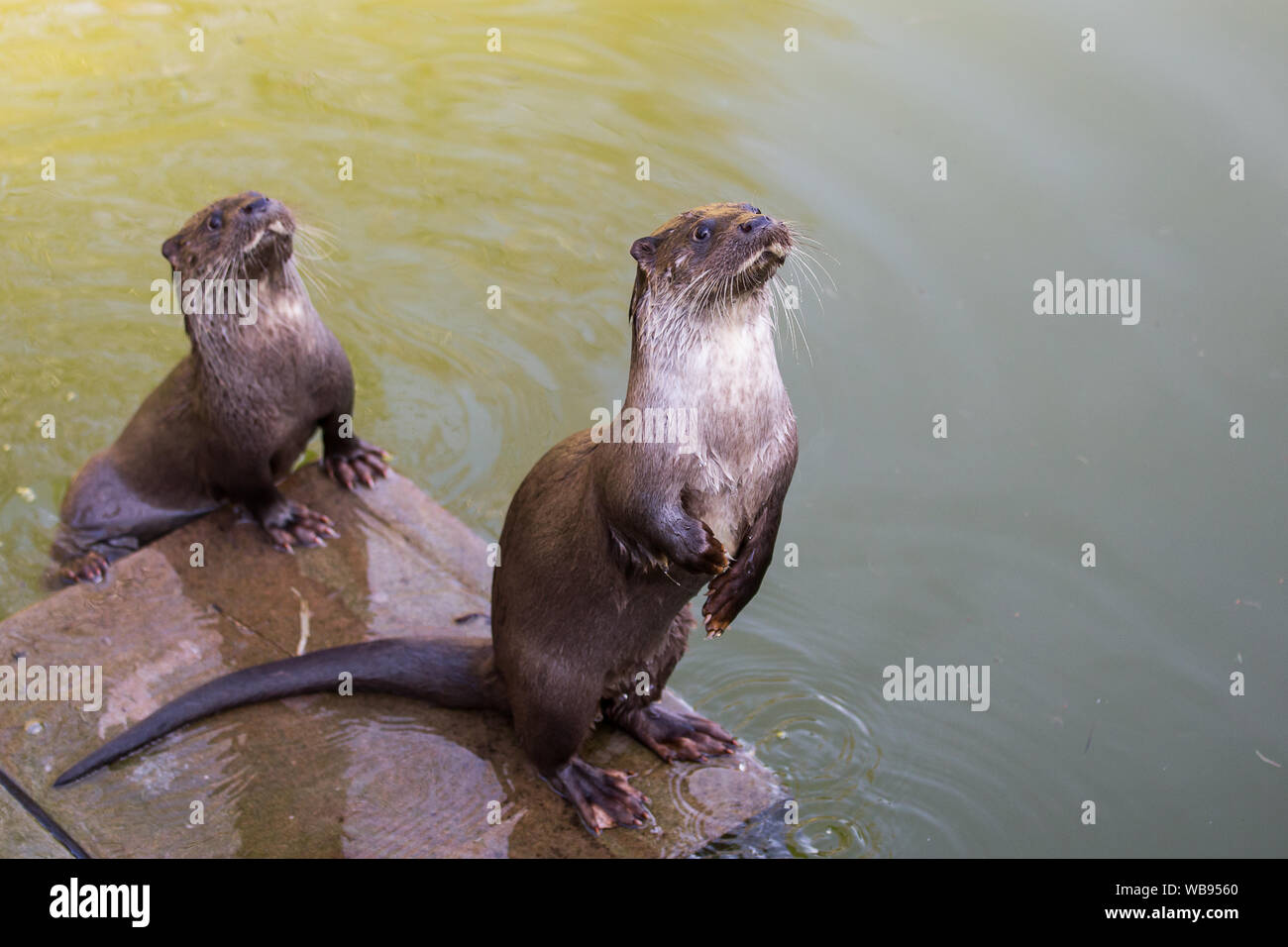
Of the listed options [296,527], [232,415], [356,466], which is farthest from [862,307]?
[232,415]

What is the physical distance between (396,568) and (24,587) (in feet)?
4.98

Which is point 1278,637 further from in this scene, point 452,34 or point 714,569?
point 452,34

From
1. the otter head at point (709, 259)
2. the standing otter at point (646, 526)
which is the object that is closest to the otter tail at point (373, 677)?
the standing otter at point (646, 526)

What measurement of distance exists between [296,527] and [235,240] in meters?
0.93

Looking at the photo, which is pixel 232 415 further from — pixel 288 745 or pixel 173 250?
pixel 288 745

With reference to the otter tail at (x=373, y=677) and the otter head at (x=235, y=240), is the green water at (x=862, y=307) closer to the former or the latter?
the otter tail at (x=373, y=677)

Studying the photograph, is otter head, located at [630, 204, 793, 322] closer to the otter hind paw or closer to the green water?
the otter hind paw

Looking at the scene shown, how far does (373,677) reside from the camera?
3.62m

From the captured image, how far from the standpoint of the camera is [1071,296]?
6262 mm

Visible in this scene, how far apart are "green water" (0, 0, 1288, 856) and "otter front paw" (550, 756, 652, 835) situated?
81 centimetres

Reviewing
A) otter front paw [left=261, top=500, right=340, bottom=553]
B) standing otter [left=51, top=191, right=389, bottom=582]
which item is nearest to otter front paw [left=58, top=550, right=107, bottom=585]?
standing otter [left=51, top=191, right=389, bottom=582]

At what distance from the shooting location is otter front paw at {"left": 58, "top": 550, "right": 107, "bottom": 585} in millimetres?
4129

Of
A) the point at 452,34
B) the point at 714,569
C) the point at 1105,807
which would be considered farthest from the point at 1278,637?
the point at 452,34

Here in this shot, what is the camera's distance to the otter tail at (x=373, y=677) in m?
3.59
